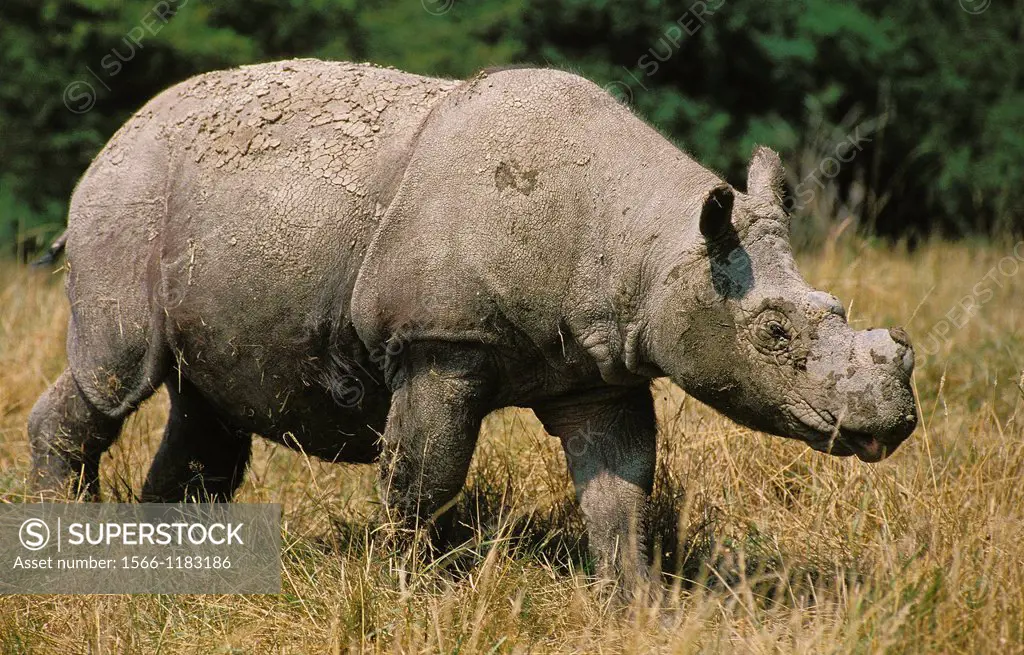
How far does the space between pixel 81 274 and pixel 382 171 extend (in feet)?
4.42

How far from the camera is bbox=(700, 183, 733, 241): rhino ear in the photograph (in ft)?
12.4

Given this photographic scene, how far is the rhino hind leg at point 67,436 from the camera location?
519cm

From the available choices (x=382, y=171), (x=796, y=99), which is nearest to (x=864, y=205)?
(x=796, y=99)

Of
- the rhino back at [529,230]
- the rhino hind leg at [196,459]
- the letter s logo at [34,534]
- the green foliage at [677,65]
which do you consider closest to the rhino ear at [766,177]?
the rhino back at [529,230]

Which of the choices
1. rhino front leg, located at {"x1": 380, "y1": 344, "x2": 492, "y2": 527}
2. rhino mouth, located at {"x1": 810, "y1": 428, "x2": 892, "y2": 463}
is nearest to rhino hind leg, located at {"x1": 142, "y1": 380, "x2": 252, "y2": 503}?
rhino front leg, located at {"x1": 380, "y1": 344, "x2": 492, "y2": 527}

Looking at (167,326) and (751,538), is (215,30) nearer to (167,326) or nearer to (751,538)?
(167,326)

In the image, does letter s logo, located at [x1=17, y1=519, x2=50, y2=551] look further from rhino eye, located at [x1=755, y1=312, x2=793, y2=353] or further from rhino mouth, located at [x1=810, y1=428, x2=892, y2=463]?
rhino mouth, located at [x1=810, y1=428, x2=892, y2=463]

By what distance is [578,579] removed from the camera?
4520mm

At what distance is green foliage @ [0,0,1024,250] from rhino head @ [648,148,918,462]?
535cm

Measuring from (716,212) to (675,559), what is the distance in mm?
1628

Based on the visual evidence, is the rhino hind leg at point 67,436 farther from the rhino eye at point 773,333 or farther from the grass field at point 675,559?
the rhino eye at point 773,333

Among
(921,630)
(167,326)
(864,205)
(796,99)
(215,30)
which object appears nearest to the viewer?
(921,630)

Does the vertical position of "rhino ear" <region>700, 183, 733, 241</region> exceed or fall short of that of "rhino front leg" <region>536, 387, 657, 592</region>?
it exceeds it

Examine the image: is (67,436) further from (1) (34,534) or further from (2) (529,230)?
(2) (529,230)
